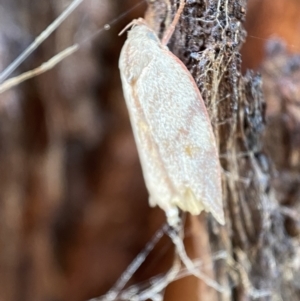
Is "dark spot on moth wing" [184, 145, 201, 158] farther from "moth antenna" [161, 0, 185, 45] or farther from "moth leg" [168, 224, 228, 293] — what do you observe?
"moth leg" [168, 224, 228, 293]

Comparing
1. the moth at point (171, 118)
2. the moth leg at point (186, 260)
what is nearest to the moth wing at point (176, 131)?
the moth at point (171, 118)

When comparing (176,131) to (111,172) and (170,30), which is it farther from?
(111,172)

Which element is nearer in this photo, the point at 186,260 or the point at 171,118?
the point at 171,118

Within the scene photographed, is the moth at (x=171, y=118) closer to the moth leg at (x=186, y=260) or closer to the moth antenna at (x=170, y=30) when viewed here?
the moth antenna at (x=170, y=30)

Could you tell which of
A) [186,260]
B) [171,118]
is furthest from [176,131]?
[186,260]

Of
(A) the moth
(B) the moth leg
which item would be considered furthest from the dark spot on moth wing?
(B) the moth leg

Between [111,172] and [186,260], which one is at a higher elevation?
[111,172]

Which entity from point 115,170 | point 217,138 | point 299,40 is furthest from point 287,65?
point 115,170
